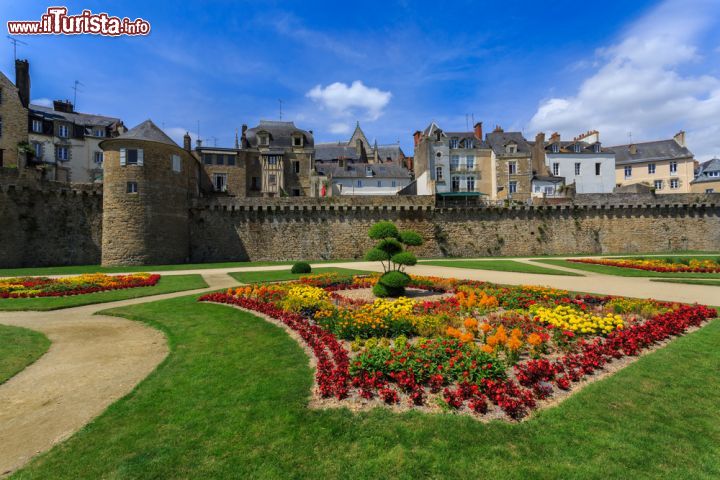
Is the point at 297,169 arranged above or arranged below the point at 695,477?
above

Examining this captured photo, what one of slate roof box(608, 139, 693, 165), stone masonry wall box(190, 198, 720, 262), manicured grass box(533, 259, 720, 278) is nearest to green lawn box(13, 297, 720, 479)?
manicured grass box(533, 259, 720, 278)

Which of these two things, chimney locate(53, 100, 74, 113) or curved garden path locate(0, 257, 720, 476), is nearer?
curved garden path locate(0, 257, 720, 476)

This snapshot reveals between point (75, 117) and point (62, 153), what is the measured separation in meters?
6.89

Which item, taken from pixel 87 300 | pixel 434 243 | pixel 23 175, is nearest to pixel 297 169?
pixel 434 243

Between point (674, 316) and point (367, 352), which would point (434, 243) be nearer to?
point (674, 316)

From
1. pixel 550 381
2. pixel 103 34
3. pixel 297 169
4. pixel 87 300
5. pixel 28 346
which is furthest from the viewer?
pixel 297 169

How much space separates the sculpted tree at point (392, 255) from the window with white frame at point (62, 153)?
47.0 metres

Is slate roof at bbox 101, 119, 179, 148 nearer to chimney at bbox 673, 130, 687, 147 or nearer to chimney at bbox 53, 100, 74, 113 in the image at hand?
chimney at bbox 53, 100, 74, 113

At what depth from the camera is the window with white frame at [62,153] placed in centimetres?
4241

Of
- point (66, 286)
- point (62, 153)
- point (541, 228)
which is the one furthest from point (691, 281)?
point (62, 153)

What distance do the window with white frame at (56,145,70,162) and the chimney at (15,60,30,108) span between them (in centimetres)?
519

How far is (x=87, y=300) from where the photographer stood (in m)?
13.9

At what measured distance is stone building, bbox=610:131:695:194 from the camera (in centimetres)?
5412

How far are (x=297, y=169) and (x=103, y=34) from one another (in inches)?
1218
